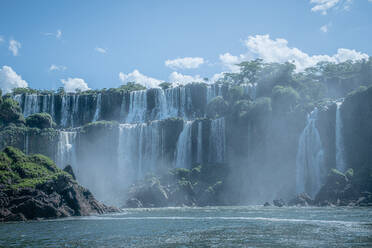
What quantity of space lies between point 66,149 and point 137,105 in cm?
2217

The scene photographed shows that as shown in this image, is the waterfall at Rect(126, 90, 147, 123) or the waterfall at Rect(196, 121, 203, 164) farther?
the waterfall at Rect(126, 90, 147, 123)

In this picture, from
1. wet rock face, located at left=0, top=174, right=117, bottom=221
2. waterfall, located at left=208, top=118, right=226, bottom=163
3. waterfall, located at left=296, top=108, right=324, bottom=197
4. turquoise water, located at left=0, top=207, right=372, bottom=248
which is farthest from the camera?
waterfall, located at left=208, top=118, right=226, bottom=163

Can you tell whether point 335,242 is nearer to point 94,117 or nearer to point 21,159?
point 21,159

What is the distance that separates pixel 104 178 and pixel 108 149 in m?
5.34

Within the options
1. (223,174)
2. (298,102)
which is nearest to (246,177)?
(223,174)

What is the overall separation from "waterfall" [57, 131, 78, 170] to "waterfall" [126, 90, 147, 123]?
1711cm

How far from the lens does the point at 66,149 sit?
72375 millimetres

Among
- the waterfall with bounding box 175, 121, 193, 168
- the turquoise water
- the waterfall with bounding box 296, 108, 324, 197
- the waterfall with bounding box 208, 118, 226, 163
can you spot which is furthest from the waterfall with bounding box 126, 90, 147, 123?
the turquoise water

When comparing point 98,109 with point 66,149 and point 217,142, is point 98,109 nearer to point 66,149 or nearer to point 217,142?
point 66,149

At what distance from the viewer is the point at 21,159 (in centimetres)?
4275

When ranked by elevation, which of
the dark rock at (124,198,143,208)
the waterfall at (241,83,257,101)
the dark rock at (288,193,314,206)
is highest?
the waterfall at (241,83,257,101)

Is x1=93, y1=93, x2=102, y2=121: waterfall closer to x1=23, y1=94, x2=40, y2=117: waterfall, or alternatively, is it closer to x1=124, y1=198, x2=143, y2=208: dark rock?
x1=23, y1=94, x2=40, y2=117: waterfall

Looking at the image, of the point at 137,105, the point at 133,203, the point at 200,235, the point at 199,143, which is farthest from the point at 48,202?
the point at 137,105

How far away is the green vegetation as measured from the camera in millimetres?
38847
